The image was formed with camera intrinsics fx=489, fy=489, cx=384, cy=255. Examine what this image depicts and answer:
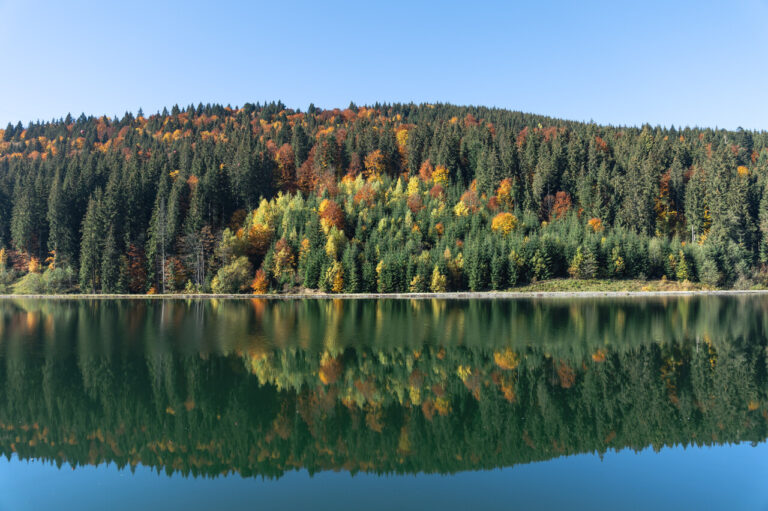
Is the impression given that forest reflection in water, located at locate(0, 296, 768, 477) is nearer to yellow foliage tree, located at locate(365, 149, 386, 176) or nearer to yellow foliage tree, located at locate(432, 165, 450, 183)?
yellow foliage tree, located at locate(432, 165, 450, 183)

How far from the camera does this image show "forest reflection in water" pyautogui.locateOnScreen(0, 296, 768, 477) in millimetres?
16156

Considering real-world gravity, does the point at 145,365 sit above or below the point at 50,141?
below

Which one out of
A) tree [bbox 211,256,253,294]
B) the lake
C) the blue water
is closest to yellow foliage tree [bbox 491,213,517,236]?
tree [bbox 211,256,253,294]

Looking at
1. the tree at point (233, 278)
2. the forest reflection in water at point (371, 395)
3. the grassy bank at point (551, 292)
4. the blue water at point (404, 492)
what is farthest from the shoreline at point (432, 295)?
the blue water at point (404, 492)

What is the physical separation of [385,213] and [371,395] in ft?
257

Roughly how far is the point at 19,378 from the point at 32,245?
292 ft

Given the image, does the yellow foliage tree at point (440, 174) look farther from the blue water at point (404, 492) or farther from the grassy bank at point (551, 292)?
the blue water at point (404, 492)

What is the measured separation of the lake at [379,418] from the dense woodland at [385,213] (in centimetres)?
5023

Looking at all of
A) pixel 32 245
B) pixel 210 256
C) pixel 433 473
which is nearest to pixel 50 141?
pixel 32 245

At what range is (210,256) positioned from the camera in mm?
89375

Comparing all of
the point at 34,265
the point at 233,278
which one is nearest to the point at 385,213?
the point at 233,278

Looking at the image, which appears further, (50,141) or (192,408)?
(50,141)

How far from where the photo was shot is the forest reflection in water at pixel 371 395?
1616cm

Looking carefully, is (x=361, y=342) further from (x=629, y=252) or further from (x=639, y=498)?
(x=629, y=252)
